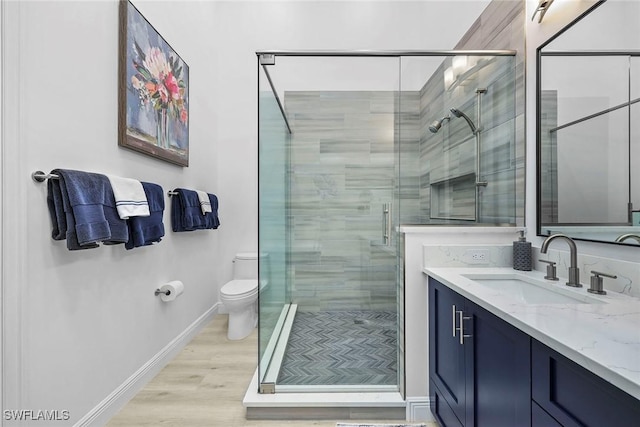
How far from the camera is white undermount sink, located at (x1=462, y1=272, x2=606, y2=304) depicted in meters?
1.14

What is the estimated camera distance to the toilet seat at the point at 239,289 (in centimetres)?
238

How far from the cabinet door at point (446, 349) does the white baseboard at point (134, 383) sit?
5.55 ft


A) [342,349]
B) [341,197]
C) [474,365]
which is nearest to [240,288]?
[342,349]

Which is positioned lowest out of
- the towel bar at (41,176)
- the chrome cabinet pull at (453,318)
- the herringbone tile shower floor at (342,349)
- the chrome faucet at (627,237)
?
the herringbone tile shower floor at (342,349)

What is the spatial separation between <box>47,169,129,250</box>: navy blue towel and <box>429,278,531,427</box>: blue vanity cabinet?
1560mm

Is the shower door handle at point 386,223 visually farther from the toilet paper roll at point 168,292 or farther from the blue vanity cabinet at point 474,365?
the toilet paper roll at point 168,292

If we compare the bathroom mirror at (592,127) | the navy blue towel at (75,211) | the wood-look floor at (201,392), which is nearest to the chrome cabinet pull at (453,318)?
the bathroom mirror at (592,127)

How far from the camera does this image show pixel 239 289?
249 centimetres

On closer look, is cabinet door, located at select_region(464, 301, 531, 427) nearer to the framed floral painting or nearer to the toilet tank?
the framed floral painting

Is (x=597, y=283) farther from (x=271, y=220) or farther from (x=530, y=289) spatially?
(x=271, y=220)

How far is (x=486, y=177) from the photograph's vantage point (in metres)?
1.92

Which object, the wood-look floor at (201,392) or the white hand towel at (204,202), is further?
the white hand towel at (204,202)

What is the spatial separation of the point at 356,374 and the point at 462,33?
298cm

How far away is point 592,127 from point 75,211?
87.2 inches
